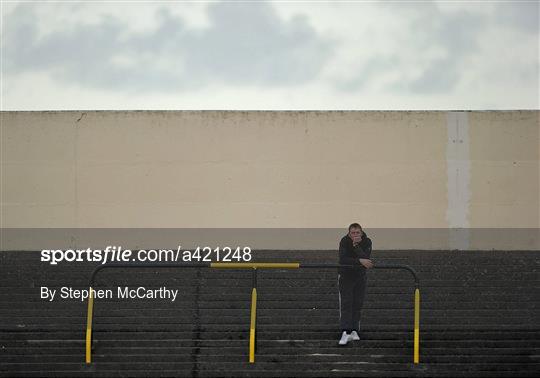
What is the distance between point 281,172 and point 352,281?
720 centimetres

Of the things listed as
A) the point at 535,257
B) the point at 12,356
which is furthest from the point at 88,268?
the point at 535,257

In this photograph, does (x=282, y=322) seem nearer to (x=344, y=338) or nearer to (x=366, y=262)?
(x=344, y=338)

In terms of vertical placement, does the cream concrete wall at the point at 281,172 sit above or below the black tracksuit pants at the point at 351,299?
above

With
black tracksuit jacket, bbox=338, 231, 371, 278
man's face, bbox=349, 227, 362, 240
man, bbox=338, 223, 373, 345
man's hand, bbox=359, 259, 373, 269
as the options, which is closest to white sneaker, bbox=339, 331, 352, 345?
man, bbox=338, 223, 373, 345

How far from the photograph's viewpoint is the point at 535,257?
19.0 metres

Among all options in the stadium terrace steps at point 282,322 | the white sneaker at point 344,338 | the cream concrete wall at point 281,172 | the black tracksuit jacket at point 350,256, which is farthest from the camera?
the cream concrete wall at point 281,172

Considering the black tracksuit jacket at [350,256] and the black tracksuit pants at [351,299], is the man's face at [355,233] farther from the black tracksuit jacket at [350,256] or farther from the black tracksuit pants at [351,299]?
the black tracksuit pants at [351,299]

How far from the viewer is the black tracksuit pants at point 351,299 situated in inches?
489

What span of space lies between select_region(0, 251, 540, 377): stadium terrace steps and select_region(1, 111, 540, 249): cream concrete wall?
2.76 feet

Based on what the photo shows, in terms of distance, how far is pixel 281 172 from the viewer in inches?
774

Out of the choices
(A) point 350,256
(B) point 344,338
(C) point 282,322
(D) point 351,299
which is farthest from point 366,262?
(C) point 282,322

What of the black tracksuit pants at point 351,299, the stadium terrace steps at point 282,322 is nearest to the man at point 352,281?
the black tracksuit pants at point 351,299

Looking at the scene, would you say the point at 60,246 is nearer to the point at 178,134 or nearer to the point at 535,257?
the point at 178,134

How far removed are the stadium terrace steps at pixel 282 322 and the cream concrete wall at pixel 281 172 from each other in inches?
33.2
